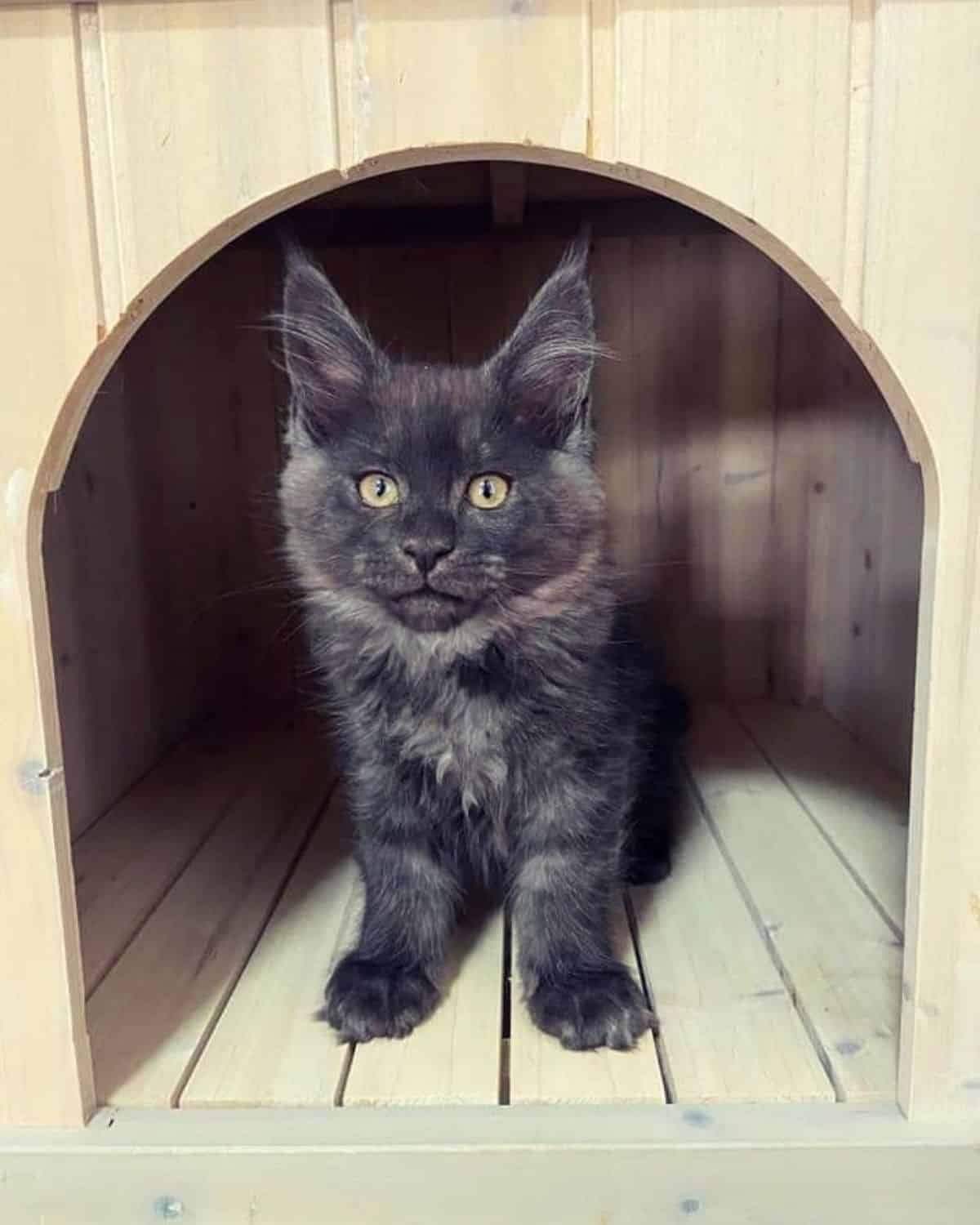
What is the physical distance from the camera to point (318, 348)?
1288mm

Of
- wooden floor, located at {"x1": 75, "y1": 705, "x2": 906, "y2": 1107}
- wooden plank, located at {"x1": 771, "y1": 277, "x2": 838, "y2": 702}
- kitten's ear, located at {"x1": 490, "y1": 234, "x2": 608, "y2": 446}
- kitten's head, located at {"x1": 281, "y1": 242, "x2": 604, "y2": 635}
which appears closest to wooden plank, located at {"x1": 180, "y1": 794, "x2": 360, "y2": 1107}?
wooden floor, located at {"x1": 75, "y1": 705, "x2": 906, "y2": 1107}

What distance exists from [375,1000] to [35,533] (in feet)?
2.04

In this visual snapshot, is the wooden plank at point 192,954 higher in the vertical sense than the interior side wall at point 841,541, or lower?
lower

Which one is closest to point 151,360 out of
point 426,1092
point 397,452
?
point 397,452

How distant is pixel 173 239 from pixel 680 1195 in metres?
1.00

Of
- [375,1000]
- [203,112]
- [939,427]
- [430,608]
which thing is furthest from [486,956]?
[203,112]

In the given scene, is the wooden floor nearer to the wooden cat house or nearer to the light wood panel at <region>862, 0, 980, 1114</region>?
the wooden cat house

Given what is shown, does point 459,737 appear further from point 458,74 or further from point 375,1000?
point 458,74

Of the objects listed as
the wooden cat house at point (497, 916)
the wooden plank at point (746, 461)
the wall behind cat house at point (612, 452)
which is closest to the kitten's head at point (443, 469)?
the wooden cat house at point (497, 916)

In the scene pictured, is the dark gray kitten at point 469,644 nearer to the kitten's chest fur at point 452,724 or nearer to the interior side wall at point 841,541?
the kitten's chest fur at point 452,724

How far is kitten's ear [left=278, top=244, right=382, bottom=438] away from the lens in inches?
49.1

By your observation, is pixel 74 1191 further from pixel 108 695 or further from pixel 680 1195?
pixel 108 695

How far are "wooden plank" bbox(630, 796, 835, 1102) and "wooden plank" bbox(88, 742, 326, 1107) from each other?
520 mm

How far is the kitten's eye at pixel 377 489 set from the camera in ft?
4.06
